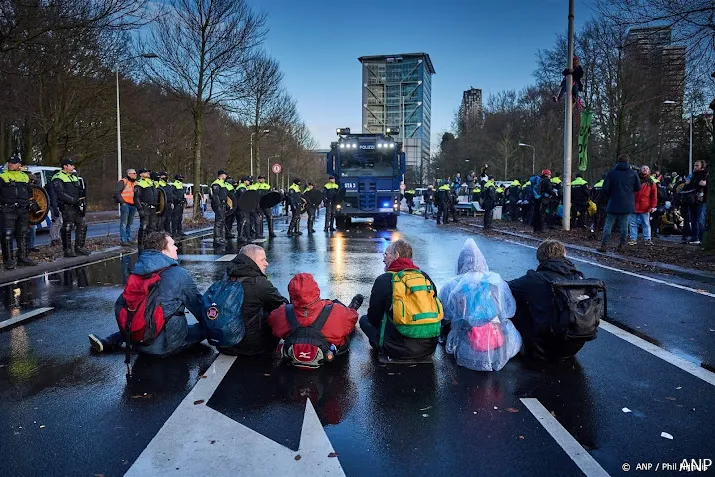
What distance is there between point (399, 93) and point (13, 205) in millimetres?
153437

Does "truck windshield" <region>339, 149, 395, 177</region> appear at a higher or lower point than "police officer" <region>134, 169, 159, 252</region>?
higher

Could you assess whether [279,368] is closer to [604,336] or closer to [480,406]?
[480,406]

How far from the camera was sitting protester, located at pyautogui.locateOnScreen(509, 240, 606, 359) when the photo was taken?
486 centimetres

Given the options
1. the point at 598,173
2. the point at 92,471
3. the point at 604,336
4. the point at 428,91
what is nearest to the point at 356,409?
the point at 92,471

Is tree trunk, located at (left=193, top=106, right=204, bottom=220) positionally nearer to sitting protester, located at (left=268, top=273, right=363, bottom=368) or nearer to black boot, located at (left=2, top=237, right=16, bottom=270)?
black boot, located at (left=2, top=237, right=16, bottom=270)

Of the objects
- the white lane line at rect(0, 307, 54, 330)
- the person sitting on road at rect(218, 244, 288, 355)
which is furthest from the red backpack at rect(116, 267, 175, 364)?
the white lane line at rect(0, 307, 54, 330)

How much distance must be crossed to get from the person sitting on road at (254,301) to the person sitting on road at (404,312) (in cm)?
93

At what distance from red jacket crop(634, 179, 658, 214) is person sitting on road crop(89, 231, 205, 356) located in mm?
12775

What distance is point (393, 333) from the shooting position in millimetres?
5195

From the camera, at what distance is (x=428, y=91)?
584 ft

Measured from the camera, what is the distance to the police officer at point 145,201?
1533 cm

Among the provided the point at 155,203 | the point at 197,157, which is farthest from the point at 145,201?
the point at 197,157

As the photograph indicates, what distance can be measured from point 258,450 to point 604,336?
4151 mm

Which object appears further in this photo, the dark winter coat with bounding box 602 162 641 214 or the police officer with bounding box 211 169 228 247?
the police officer with bounding box 211 169 228 247
